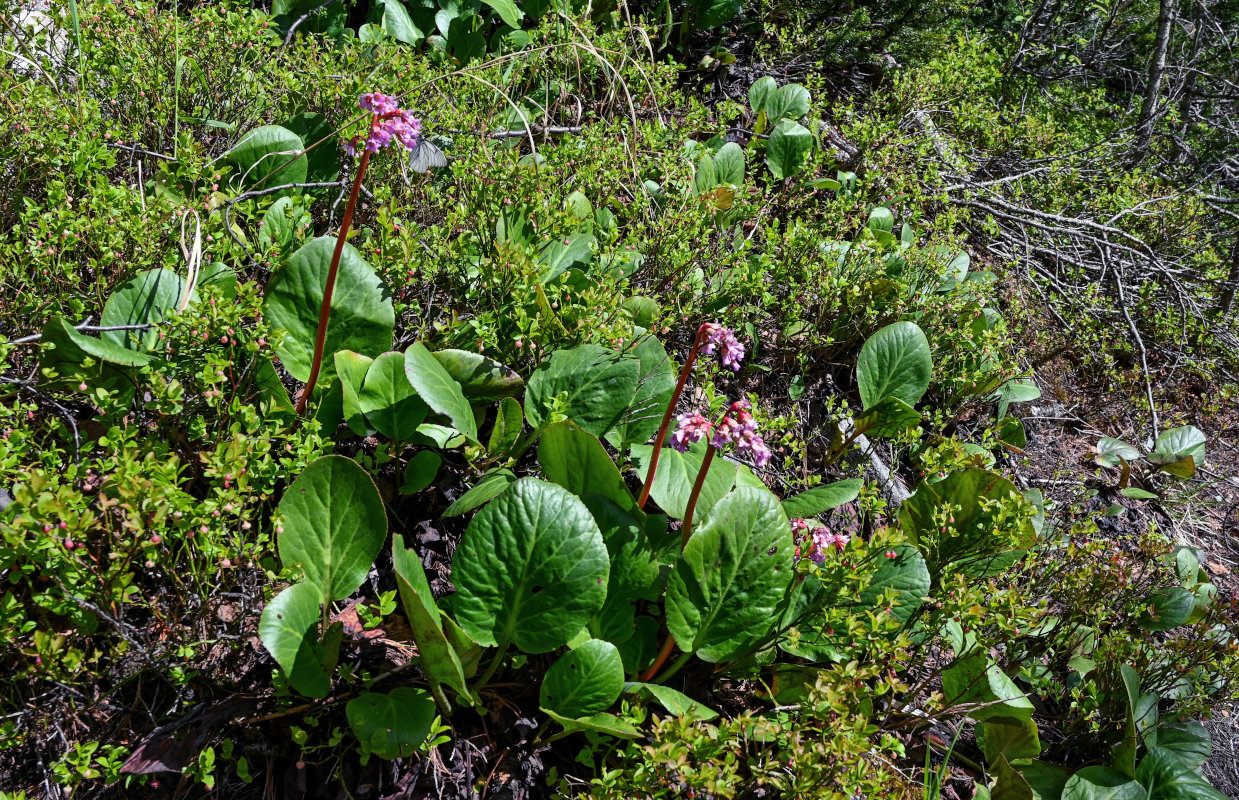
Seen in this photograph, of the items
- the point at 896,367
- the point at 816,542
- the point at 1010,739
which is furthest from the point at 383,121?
the point at 1010,739

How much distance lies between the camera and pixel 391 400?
1.95 metres

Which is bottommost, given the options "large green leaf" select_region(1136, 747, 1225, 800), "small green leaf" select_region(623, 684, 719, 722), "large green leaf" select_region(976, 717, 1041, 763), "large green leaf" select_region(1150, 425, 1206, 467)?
"large green leaf" select_region(1150, 425, 1206, 467)

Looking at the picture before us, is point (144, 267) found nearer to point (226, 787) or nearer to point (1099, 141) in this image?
point (226, 787)

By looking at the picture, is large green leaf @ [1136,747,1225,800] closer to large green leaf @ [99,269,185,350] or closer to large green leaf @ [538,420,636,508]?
large green leaf @ [538,420,636,508]

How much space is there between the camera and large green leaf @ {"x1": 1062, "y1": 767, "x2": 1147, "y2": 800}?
2.17 m

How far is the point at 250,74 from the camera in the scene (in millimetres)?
2652

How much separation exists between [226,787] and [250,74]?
2268mm

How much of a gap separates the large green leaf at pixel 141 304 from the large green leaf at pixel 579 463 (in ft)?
3.07

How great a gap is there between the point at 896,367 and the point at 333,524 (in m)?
2.11

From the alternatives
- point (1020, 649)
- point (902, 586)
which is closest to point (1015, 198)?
point (1020, 649)

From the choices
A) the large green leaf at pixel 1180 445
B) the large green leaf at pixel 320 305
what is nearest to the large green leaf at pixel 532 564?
the large green leaf at pixel 320 305

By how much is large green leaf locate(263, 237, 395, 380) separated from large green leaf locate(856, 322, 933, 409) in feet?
5.75

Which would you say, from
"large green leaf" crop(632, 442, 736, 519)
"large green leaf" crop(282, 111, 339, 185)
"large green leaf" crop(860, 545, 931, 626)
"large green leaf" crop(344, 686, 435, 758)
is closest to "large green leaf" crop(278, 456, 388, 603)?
"large green leaf" crop(344, 686, 435, 758)

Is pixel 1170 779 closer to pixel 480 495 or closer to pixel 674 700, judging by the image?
pixel 674 700
